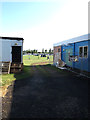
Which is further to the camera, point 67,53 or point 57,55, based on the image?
point 57,55

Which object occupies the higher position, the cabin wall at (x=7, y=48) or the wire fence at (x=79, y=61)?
the cabin wall at (x=7, y=48)

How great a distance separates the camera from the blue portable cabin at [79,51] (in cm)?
1274

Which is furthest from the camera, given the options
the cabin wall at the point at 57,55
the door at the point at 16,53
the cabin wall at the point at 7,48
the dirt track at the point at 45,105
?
the cabin wall at the point at 57,55

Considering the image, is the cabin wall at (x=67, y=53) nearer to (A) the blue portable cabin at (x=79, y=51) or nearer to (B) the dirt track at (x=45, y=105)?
(A) the blue portable cabin at (x=79, y=51)

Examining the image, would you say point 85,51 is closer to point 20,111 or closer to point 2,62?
point 2,62

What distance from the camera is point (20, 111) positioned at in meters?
4.26

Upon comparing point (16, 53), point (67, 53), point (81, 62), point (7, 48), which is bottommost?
point (81, 62)

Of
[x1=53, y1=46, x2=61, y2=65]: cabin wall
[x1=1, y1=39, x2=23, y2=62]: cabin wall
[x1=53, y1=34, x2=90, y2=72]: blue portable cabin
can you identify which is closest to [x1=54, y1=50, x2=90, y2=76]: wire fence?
[x1=53, y1=34, x2=90, y2=72]: blue portable cabin

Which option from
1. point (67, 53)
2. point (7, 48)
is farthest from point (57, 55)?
point (7, 48)

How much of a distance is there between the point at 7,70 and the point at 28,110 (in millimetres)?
8467

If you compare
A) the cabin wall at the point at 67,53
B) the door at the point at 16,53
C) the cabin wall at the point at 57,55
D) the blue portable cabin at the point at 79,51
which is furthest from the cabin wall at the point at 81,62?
the door at the point at 16,53

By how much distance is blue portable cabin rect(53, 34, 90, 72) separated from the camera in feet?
41.8

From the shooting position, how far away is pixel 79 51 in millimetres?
14367

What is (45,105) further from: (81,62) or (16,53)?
(16,53)
